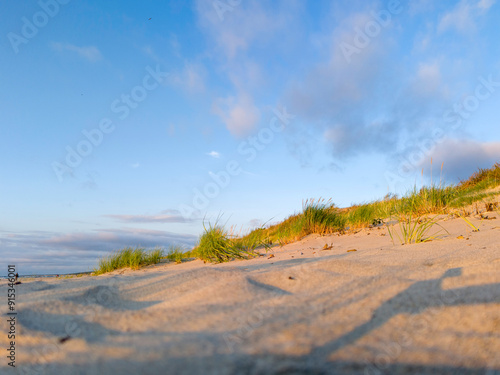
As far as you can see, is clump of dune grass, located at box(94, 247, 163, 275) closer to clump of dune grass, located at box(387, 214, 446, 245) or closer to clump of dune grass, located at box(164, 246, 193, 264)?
clump of dune grass, located at box(164, 246, 193, 264)

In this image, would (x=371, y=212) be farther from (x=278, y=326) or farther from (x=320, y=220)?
(x=278, y=326)

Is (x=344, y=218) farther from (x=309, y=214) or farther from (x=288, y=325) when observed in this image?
(x=288, y=325)

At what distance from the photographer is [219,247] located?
17.3 feet

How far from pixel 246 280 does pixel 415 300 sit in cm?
87

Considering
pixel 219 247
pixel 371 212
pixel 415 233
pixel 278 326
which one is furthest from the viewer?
pixel 371 212

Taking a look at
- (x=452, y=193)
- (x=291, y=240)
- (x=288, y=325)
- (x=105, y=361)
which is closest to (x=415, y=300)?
(x=288, y=325)

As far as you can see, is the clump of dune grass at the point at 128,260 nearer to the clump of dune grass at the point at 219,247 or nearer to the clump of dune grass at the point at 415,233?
the clump of dune grass at the point at 219,247

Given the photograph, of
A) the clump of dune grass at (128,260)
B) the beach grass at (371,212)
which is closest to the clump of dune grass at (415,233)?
the beach grass at (371,212)

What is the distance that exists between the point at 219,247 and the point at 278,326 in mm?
4103

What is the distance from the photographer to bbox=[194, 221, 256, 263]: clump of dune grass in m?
5.01

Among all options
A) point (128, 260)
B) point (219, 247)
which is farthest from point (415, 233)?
point (128, 260)

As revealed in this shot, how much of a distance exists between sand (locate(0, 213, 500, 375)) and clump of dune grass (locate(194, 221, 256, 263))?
294 centimetres

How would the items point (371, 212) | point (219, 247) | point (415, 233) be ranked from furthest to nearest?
point (371, 212)
point (219, 247)
point (415, 233)

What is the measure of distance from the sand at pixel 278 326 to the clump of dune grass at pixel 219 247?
9.63 ft
